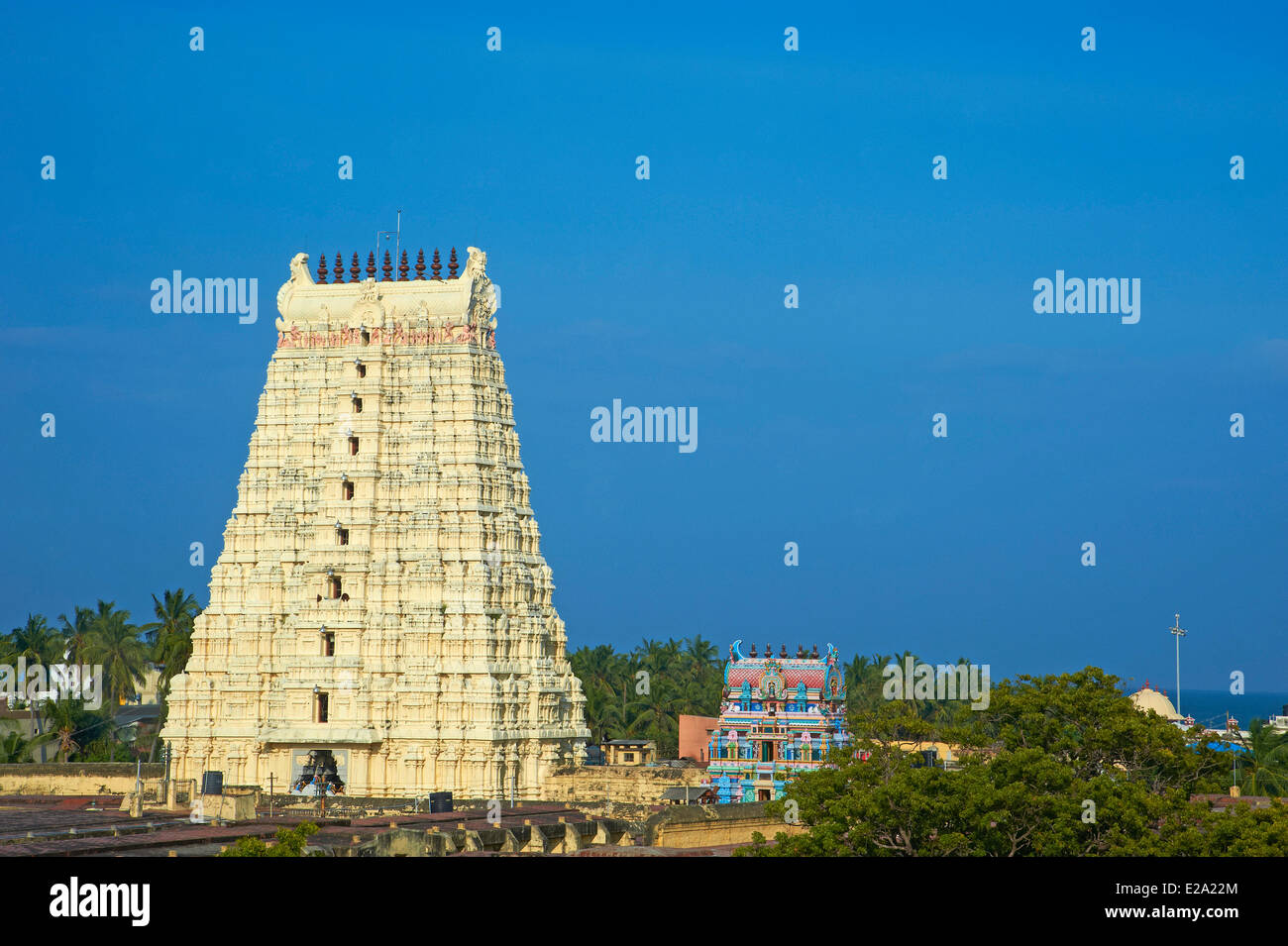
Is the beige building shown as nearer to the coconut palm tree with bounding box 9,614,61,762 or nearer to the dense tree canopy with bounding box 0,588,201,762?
the dense tree canopy with bounding box 0,588,201,762

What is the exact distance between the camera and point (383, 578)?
8131 centimetres

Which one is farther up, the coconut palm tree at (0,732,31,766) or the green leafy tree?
the coconut palm tree at (0,732,31,766)

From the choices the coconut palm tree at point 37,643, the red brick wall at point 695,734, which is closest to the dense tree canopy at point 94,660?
the coconut palm tree at point 37,643

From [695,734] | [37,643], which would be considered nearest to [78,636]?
[37,643]

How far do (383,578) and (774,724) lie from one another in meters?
17.5

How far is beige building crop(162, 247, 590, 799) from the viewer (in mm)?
79562

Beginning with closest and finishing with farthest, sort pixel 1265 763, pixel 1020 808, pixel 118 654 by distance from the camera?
1. pixel 1020 808
2. pixel 1265 763
3. pixel 118 654

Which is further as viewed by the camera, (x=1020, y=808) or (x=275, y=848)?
(x=1020, y=808)

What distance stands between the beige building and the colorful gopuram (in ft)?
29.1

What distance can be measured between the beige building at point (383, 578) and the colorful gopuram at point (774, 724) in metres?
8.86

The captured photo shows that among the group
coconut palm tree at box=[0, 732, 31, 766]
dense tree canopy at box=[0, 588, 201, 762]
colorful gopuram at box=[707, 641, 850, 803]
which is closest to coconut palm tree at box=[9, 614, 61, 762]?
dense tree canopy at box=[0, 588, 201, 762]

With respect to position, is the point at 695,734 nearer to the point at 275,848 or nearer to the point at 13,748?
the point at 13,748

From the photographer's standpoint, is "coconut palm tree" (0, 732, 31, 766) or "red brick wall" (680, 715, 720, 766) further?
"coconut palm tree" (0, 732, 31, 766)
